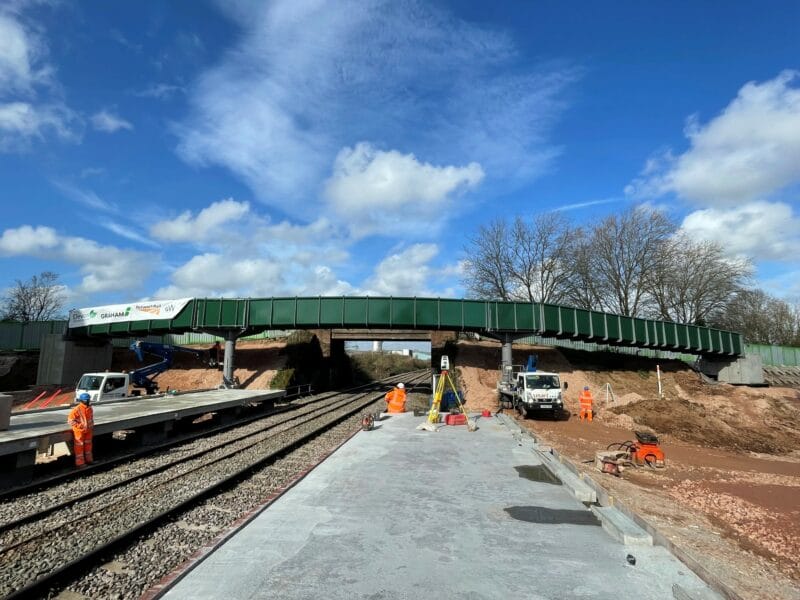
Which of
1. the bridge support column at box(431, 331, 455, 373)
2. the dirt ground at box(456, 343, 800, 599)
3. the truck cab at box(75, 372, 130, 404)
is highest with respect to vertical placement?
the bridge support column at box(431, 331, 455, 373)

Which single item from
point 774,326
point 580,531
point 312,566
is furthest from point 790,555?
point 774,326

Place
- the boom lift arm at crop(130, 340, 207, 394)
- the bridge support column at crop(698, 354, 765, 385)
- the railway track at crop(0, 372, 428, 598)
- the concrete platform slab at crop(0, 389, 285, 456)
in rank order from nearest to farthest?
the railway track at crop(0, 372, 428, 598), the concrete platform slab at crop(0, 389, 285, 456), the boom lift arm at crop(130, 340, 207, 394), the bridge support column at crop(698, 354, 765, 385)

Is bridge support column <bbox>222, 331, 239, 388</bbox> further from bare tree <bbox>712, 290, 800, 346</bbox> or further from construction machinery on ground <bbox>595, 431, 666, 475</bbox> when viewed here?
bare tree <bbox>712, 290, 800, 346</bbox>

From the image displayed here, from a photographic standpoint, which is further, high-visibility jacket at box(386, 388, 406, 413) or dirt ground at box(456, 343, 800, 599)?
high-visibility jacket at box(386, 388, 406, 413)

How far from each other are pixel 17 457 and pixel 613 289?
51.1 m

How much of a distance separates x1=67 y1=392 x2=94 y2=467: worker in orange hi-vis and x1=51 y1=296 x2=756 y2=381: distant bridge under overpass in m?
21.4

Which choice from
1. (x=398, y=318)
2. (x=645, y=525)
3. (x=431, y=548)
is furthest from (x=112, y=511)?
(x=398, y=318)

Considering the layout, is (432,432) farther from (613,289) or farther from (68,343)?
(613,289)

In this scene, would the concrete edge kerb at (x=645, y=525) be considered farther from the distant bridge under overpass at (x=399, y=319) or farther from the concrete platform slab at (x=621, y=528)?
the distant bridge under overpass at (x=399, y=319)

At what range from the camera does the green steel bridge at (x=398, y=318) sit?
107 feet

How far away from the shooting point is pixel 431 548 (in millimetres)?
6168

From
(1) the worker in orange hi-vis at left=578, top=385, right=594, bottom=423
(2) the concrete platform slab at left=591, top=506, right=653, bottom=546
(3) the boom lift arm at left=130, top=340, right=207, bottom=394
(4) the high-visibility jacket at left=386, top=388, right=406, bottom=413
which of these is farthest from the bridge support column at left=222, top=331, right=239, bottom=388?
(2) the concrete platform slab at left=591, top=506, right=653, bottom=546

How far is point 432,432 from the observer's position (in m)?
16.5

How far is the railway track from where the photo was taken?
236 inches
